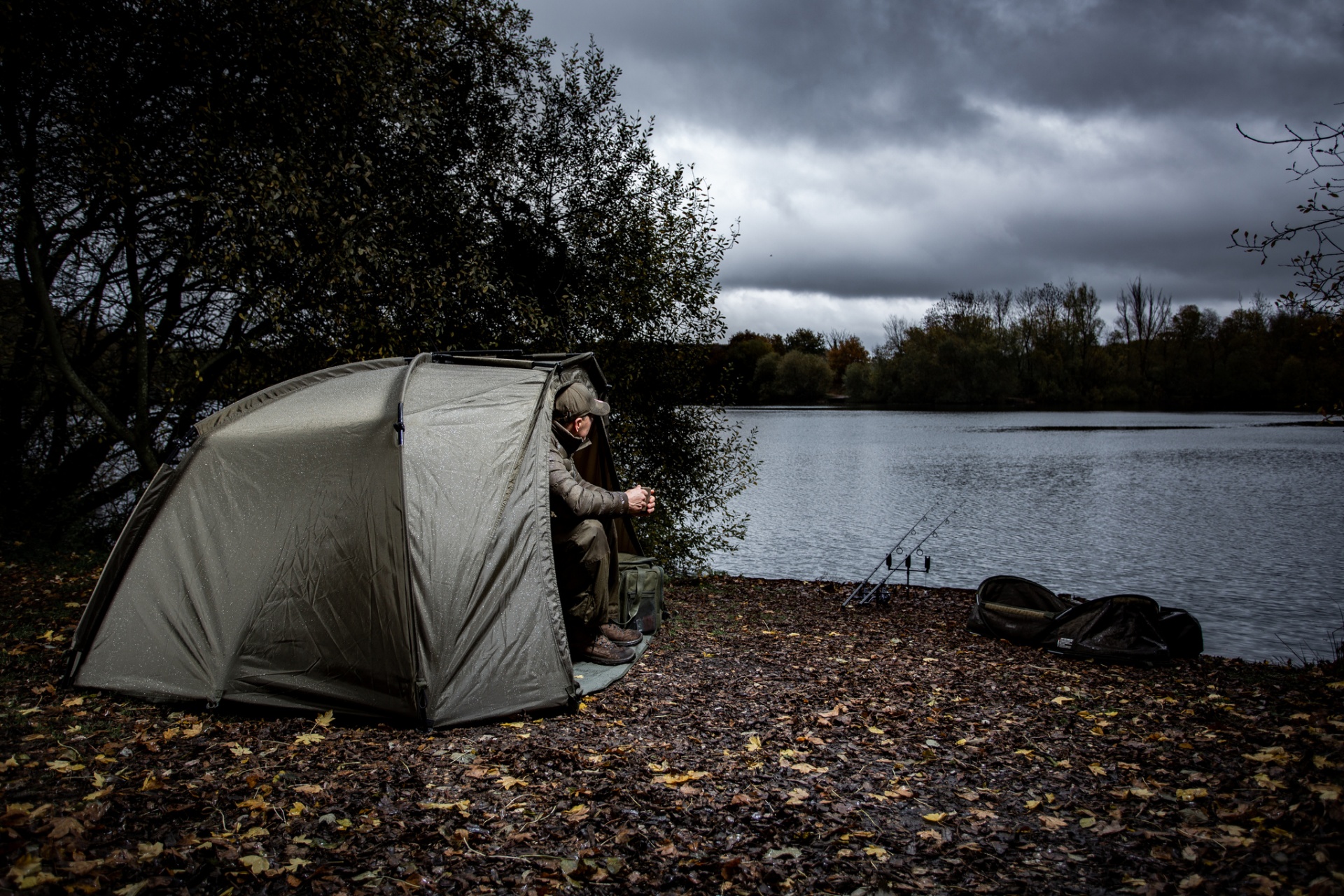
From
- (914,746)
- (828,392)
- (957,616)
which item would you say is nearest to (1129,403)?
(828,392)

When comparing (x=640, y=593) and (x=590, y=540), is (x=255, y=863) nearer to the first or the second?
(x=590, y=540)

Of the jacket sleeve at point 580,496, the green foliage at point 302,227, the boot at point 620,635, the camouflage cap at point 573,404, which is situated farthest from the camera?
the green foliage at point 302,227

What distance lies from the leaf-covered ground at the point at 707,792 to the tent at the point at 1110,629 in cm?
77

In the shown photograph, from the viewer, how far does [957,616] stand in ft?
33.7

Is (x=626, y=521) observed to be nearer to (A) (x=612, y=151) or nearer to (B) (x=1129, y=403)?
(A) (x=612, y=151)

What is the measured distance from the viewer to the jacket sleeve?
20.1ft

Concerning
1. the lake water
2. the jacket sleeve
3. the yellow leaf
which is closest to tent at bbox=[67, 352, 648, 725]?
the jacket sleeve

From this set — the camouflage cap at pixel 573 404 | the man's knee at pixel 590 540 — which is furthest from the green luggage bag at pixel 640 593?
the camouflage cap at pixel 573 404

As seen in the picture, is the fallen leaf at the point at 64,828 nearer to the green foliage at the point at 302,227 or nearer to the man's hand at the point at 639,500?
the green foliage at the point at 302,227

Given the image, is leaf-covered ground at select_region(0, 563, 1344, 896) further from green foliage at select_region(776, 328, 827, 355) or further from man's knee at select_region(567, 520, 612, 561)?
green foliage at select_region(776, 328, 827, 355)

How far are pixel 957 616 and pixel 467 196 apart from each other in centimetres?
836

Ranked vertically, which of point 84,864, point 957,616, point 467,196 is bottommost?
point 957,616

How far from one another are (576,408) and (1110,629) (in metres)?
5.42

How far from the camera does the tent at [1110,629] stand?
7.40 meters
